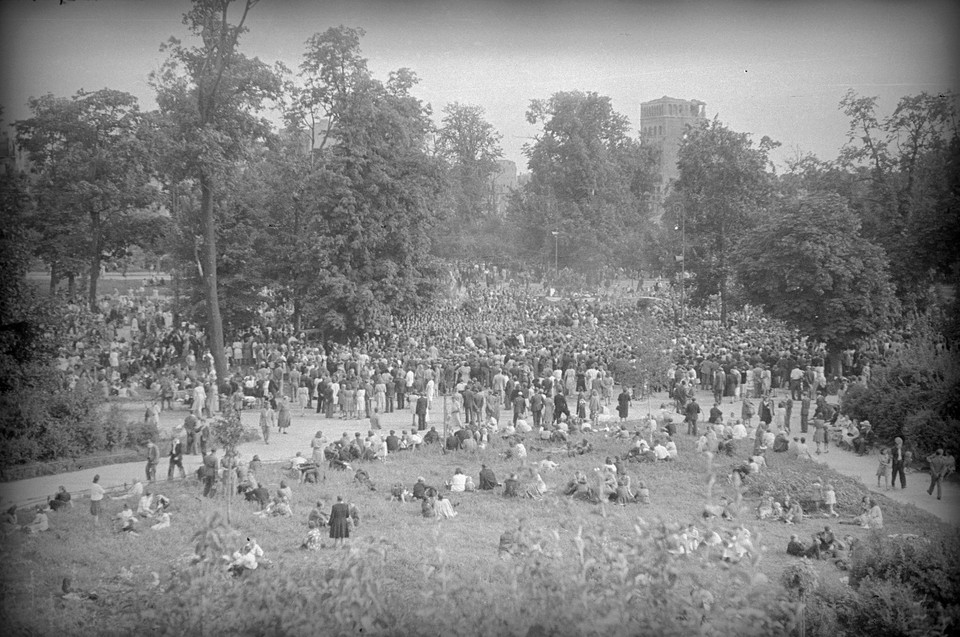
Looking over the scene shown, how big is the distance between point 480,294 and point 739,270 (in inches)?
581

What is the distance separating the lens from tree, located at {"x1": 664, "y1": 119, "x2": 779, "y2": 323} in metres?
33.3

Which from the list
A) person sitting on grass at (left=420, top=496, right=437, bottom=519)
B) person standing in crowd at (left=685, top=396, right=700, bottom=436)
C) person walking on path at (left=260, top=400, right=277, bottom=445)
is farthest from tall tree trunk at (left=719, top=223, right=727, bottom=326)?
person sitting on grass at (left=420, top=496, right=437, bottom=519)

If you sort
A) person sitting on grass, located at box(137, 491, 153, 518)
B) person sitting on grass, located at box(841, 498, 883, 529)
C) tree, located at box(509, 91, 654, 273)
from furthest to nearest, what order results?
1. tree, located at box(509, 91, 654, 273)
2. person sitting on grass, located at box(841, 498, 883, 529)
3. person sitting on grass, located at box(137, 491, 153, 518)

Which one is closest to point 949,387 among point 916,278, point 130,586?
point 916,278

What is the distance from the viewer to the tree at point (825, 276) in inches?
918

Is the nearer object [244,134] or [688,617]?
[688,617]

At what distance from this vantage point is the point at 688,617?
825cm

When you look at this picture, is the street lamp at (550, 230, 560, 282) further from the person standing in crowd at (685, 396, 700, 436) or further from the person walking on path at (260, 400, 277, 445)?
the person walking on path at (260, 400, 277, 445)

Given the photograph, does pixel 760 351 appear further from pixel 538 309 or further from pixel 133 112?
pixel 133 112

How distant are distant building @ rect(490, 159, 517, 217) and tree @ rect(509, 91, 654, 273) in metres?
Answer: 2.98

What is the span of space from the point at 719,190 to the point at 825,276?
11.5 metres

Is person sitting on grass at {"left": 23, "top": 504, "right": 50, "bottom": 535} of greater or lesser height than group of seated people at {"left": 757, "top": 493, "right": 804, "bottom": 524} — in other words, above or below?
above

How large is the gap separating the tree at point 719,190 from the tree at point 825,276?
824 cm

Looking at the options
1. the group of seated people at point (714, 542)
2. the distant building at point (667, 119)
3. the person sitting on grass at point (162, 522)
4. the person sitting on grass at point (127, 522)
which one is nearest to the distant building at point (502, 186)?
the distant building at point (667, 119)
